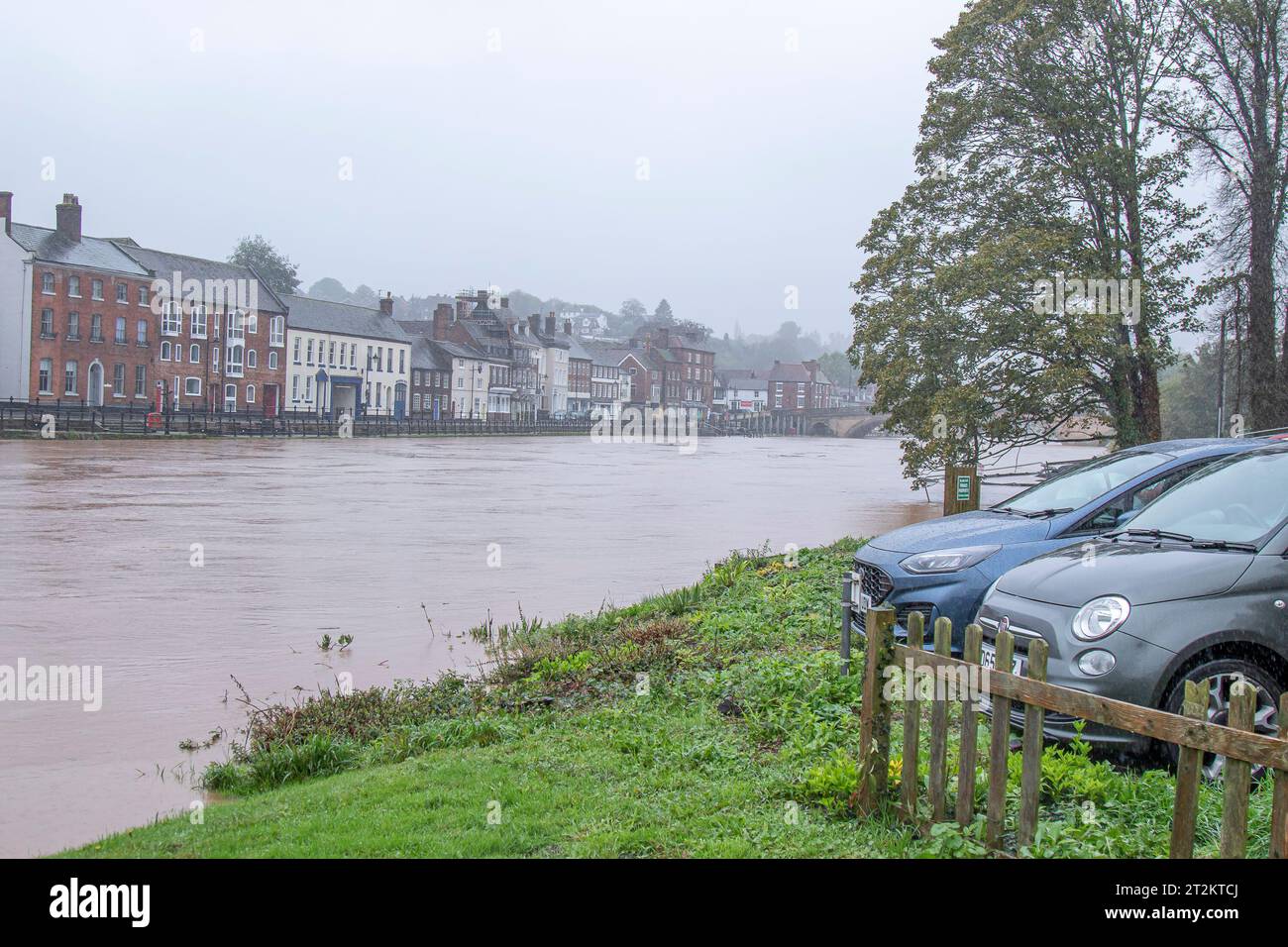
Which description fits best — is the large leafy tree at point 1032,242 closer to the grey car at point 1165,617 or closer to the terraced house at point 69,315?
the grey car at point 1165,617

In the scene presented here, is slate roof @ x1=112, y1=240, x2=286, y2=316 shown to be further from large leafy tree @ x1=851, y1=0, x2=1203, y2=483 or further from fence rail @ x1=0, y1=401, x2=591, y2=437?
large leafy tree @ x1=851, y1=0, x2=1203, y2=483

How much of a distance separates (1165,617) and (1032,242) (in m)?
18.9

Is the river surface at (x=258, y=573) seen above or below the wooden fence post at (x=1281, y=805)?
below

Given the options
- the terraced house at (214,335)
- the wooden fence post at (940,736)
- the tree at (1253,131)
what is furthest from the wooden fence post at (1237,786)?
the terraced house at (214,335)

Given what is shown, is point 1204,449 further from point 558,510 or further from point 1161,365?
point 558,510

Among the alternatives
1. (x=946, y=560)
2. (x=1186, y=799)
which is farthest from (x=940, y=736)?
(x=946, y=560)

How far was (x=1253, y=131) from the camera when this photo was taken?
85.1 ft

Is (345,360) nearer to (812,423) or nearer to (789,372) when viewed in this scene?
(812,423)

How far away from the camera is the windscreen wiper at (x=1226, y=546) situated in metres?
6.19

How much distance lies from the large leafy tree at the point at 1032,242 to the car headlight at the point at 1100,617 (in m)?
17.3

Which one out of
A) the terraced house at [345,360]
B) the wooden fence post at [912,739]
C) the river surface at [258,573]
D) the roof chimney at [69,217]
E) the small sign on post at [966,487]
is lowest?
the river surface at [258,573]
